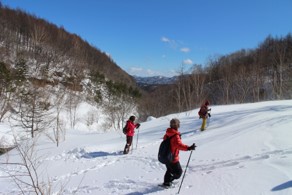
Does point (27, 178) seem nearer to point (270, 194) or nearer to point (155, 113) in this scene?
point (270, 194)

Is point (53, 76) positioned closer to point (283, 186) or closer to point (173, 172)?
point (173, 172)

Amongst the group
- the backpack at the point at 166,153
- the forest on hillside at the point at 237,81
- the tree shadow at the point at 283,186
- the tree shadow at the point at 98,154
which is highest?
the forest on hillside at the point at 237,81

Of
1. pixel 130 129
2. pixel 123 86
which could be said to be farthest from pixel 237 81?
pixel 130 129

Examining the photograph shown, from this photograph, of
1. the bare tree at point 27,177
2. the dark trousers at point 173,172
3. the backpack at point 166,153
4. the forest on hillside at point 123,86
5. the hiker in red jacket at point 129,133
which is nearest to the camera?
the bare tree at point 27,177

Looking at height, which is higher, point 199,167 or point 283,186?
point 283,186

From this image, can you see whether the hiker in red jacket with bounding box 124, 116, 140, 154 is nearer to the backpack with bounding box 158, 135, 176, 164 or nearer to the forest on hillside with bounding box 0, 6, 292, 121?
the backpack with bounding box 158, 135, 176, 164

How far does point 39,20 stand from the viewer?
85188 mm

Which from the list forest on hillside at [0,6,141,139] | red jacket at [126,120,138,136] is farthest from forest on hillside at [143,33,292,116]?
red jacket at [126,120,138,136]

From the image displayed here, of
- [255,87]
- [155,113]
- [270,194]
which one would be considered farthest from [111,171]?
[155,113]

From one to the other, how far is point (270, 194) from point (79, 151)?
29.7 ft

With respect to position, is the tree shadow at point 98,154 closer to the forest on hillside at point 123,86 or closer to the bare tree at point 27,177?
the bare tree at point 27,177

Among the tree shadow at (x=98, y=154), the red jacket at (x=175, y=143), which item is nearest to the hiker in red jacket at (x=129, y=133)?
the tree shadow at (x=98, y=154)

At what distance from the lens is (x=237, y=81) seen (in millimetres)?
52938

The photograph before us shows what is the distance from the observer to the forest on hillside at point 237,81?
1713 inches
